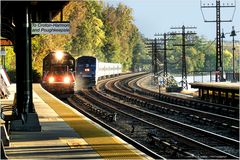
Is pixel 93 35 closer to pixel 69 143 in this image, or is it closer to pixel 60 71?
pixel 60 71

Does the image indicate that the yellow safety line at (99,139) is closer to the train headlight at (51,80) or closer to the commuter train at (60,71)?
the commuter train at (60,71)

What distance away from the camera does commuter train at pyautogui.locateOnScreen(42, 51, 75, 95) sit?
43844 mm

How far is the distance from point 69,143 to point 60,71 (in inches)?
1100

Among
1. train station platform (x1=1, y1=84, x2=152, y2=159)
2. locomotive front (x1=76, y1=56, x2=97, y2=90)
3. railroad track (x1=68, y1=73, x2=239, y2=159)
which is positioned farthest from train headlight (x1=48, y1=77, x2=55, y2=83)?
train station platform (x1=1, y1=84, x2=152, y2=159)

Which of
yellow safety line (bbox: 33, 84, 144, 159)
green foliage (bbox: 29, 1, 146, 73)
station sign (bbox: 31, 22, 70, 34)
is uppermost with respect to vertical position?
green foliage (bbox: 29, 1, 146, 73)

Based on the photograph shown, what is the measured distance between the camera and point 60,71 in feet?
145

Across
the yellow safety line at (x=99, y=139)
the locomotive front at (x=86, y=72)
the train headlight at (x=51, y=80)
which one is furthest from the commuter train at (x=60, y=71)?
the yellow safety line at (x=99, y=139)

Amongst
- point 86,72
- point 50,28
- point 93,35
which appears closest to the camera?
point 50,28

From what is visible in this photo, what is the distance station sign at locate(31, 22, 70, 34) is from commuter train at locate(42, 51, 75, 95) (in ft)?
78.0

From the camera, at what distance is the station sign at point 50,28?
64.9 ft

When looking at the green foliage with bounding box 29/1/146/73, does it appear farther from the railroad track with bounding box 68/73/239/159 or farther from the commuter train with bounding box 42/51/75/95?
the railroad track with bounding box 68/73/239/159

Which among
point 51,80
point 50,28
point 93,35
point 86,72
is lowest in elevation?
point 51,80

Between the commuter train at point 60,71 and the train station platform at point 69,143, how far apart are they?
68.2 feet

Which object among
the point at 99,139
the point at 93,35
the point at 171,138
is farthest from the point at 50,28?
the point at 93,35
